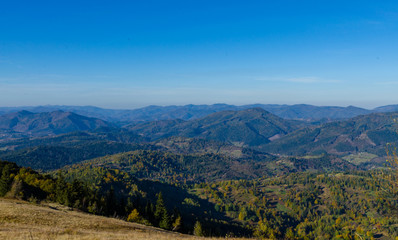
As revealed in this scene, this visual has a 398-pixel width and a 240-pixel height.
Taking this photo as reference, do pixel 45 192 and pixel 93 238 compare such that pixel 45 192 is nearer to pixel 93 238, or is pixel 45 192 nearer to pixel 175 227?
pixel 175 227

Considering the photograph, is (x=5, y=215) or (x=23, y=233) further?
(x=5, y=215)

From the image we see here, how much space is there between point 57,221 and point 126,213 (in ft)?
202

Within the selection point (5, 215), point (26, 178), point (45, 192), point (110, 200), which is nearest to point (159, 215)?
point (110, 200)

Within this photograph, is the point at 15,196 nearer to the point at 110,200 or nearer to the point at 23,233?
the point at 110,200

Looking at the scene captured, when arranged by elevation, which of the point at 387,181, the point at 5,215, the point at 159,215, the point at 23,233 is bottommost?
the point at 159,215

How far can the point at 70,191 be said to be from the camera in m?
81.6

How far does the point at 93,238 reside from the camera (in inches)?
1046

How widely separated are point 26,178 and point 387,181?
119 m

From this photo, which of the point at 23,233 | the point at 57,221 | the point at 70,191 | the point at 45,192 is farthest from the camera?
the point at 45,192

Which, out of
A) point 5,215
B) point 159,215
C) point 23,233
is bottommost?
point 159,215

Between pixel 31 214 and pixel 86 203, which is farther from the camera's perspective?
pixel 86 203

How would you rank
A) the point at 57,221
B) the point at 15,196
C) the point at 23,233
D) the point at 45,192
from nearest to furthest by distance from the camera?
the point at 23,233
the point at 57,221
the point at 15,196
the point at 45,192

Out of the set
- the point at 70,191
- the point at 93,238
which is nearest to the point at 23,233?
the point at 93,238

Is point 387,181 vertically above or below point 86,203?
above
